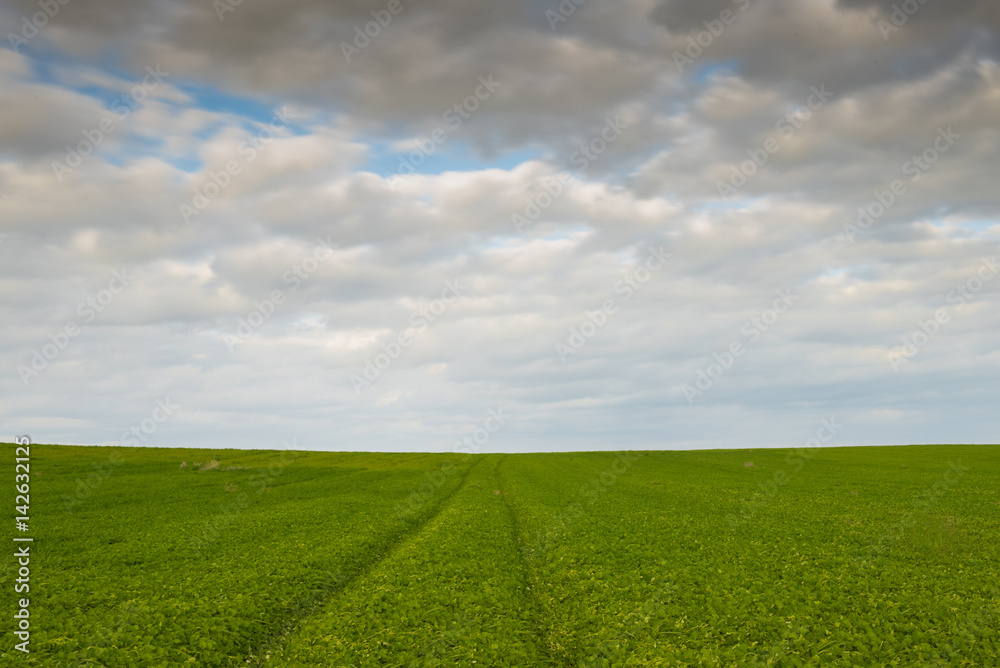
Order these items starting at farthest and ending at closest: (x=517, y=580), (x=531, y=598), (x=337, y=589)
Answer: (x=517, y=580), (x=337, y=589), (x=531, y=598)

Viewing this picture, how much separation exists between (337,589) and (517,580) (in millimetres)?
8226

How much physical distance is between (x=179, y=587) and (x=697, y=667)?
21846 mm

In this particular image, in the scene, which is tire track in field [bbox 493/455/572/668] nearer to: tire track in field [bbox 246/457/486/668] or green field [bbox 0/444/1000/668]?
green field [bbox 0/444/1000/668]

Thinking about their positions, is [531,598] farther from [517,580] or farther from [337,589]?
[337,589]

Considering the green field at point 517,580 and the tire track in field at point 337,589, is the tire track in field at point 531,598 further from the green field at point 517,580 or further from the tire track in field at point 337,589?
the tire track in field at point 337,589

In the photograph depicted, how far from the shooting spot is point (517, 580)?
2797 cm

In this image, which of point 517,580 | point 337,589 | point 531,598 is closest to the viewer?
point 531,598

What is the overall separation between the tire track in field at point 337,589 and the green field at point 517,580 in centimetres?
17

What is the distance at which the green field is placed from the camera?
63.7 feet

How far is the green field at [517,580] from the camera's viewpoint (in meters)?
19.4

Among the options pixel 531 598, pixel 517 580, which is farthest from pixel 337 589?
pixel 531 598

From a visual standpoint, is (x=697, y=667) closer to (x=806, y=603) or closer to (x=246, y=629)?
(x=806, y=603)

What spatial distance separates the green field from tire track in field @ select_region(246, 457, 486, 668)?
6.8 inches

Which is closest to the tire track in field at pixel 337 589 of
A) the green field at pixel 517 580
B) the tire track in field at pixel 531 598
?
the green field at pixel 517 580
